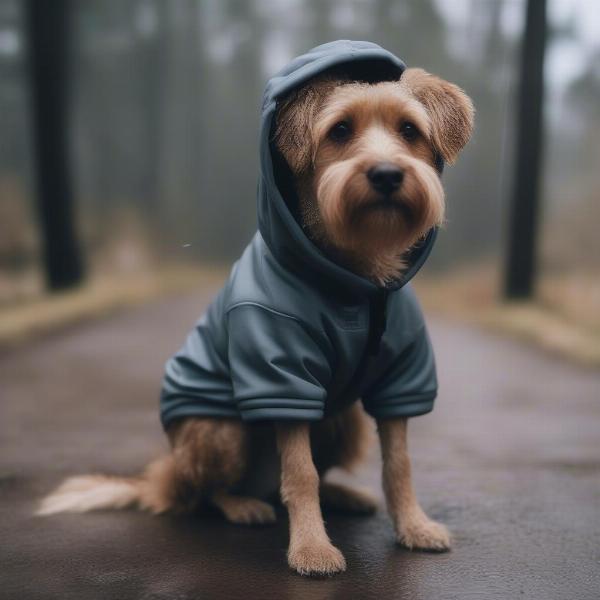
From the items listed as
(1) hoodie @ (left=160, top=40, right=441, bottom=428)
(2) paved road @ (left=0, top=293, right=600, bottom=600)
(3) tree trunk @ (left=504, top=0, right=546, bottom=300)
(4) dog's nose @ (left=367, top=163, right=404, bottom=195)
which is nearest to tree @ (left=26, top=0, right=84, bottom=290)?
(2) paved road @ (left=0, top=293, right=600, bottom=600)

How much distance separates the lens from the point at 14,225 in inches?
443

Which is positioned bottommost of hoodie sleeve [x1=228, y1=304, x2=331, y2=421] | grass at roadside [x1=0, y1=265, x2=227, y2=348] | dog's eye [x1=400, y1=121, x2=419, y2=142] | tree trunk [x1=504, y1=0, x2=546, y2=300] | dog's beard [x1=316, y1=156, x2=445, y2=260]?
grass at roadside [x1=0, y1=265, x2=227, y2=348]

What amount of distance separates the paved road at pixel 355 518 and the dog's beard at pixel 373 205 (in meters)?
1.14

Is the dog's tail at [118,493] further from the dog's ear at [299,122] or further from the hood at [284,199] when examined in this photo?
the dog's ear at [299,122]

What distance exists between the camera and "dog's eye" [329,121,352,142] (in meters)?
A: 2.78

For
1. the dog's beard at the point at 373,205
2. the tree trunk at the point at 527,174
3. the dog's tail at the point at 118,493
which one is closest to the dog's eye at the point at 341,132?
the dog's beard at the point at 373,205

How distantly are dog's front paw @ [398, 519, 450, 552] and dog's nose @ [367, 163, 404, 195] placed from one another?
4.11 ft

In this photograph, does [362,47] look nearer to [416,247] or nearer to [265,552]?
[416,247]

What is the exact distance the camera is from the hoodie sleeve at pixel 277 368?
2.76 m

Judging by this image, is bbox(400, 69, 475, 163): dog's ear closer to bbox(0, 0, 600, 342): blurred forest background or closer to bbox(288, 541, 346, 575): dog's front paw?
bbox(288, 541, 346, 575): dog's front paw

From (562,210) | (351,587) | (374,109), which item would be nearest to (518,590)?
(351,587)

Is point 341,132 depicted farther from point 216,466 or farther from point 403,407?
point 216,466

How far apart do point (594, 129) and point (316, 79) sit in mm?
10263

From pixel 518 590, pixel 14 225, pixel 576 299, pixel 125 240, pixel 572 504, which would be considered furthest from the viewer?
pixel 125 240
